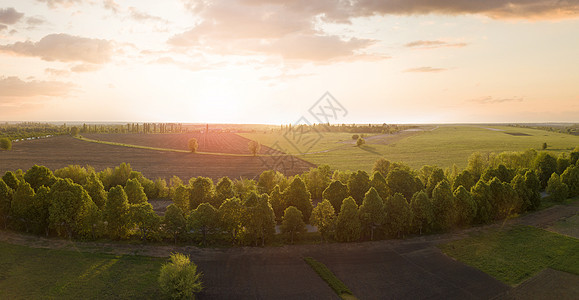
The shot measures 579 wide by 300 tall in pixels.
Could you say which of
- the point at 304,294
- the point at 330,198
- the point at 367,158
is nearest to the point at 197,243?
the point at 304,294

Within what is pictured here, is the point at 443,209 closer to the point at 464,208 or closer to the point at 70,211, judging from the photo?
the point at 464,208

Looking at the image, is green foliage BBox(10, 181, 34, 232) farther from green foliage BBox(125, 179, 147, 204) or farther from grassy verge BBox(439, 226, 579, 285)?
grassy verge BBox(439, 226, 579, 285)

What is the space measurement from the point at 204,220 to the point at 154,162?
268 feet

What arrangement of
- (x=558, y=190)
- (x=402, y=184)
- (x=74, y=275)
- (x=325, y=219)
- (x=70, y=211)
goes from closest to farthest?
(x=74, y=275) < (x=70, y=211) < (x=325, y=219) < (x=402, y=184) < (x=558, y=190)

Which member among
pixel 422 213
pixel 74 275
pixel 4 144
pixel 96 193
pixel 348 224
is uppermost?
pixel 4 144

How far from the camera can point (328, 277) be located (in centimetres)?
3075

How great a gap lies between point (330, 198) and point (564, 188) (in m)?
49.4

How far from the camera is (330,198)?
48.0m

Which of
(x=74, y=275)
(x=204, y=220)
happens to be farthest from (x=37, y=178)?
(x=204, y=220)

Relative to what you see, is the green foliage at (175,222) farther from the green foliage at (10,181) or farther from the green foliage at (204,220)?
the green foliage at (10,181)

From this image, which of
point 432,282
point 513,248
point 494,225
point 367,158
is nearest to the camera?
point 432,282

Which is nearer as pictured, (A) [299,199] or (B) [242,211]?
(B) [242,211]

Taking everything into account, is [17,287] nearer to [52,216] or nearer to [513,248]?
[52,216]

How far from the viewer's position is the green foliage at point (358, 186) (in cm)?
5000
